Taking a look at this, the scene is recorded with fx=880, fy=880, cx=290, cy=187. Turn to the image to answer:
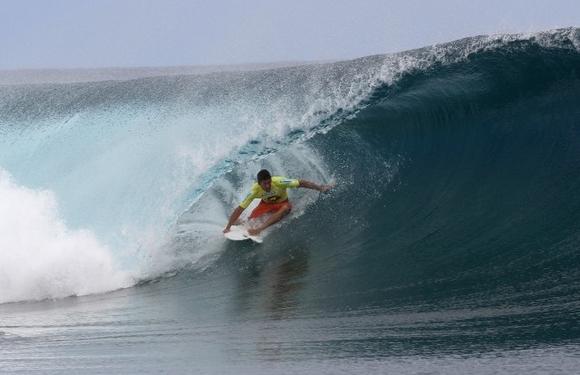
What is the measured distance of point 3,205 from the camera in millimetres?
A: 12258

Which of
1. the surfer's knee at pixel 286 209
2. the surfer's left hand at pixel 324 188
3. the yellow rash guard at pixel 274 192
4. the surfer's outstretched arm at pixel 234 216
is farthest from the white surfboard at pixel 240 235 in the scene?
the surfer's left hand at pixel 324 188

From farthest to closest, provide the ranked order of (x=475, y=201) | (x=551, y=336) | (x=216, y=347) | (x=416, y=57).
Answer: (x=416, y=57)
(x=475, y=201)
(x=216, y=347)
(x=551, y=336)

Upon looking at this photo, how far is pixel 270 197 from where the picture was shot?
36.6 feet

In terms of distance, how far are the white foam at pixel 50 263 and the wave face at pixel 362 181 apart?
24 millimetres

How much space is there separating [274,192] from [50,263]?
286 cm

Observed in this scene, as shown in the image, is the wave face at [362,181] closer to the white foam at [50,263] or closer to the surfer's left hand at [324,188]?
the white foam at [50,263]

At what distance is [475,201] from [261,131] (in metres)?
4.71

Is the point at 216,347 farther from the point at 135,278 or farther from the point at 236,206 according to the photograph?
the point at 236,206

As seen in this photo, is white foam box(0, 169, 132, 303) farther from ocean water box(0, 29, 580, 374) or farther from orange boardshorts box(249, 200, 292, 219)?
orange boardshorts box(249, 200, 292, 219)

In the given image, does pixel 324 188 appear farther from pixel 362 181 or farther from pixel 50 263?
pixel 50 263

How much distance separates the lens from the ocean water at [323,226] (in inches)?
241

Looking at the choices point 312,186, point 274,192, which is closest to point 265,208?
point 274,192

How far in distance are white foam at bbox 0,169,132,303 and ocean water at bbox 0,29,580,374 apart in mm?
25

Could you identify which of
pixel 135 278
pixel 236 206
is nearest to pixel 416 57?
pixel 236 206
